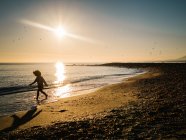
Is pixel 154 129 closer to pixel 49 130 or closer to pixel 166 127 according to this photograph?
pixel 166 127

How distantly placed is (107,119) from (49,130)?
2.34 metres

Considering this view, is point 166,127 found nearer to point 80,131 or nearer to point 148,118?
point 148,118

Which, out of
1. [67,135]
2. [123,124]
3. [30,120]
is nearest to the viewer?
[67,135]

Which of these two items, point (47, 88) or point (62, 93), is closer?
point (62, 93)

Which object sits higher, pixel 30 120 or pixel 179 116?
pixel 179 116

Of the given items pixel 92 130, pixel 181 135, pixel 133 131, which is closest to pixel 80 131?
pixel 92 130

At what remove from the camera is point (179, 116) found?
7.92 metres

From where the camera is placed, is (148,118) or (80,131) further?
(148,118)

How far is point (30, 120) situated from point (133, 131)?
5.62 meters

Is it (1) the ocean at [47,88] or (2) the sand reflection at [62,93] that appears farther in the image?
(2) the sand reflection at [62,93]

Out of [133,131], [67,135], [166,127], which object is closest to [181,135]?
[166,127]

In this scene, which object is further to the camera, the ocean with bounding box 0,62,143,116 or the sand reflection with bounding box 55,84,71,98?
the sand reflection with bounding box 55,84,71,98

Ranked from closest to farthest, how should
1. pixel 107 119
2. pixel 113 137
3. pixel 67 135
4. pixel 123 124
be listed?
1. pixel 113 137
2. pixel 67 135
3. pixel 123 124
4. pixel 107 119

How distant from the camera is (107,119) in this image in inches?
342
